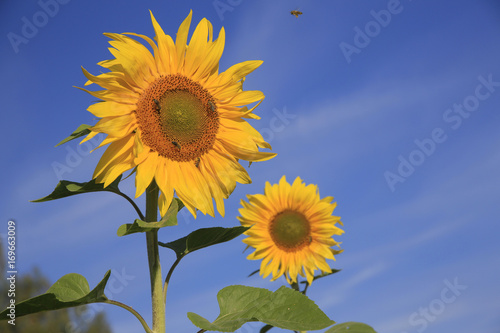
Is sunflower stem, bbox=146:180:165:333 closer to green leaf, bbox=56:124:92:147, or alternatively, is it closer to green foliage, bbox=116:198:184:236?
green foliage, bbox=116:198:184:236

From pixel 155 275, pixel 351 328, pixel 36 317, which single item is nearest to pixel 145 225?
pixel 155 275

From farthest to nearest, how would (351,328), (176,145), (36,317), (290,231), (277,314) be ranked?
1. (36,317)
2. (290,231)
3. (176,145)
4. (351,328)
5. (277,314)

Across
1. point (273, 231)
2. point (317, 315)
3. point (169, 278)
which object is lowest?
point (317, 315)

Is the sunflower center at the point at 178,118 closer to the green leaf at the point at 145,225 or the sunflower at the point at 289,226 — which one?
the green leaf at the point at 145,225

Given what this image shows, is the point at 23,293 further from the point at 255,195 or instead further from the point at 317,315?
the point at 317,315

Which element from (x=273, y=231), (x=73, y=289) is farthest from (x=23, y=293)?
(x=73, y=289)

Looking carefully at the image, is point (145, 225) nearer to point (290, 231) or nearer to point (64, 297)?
point (64, 297)
